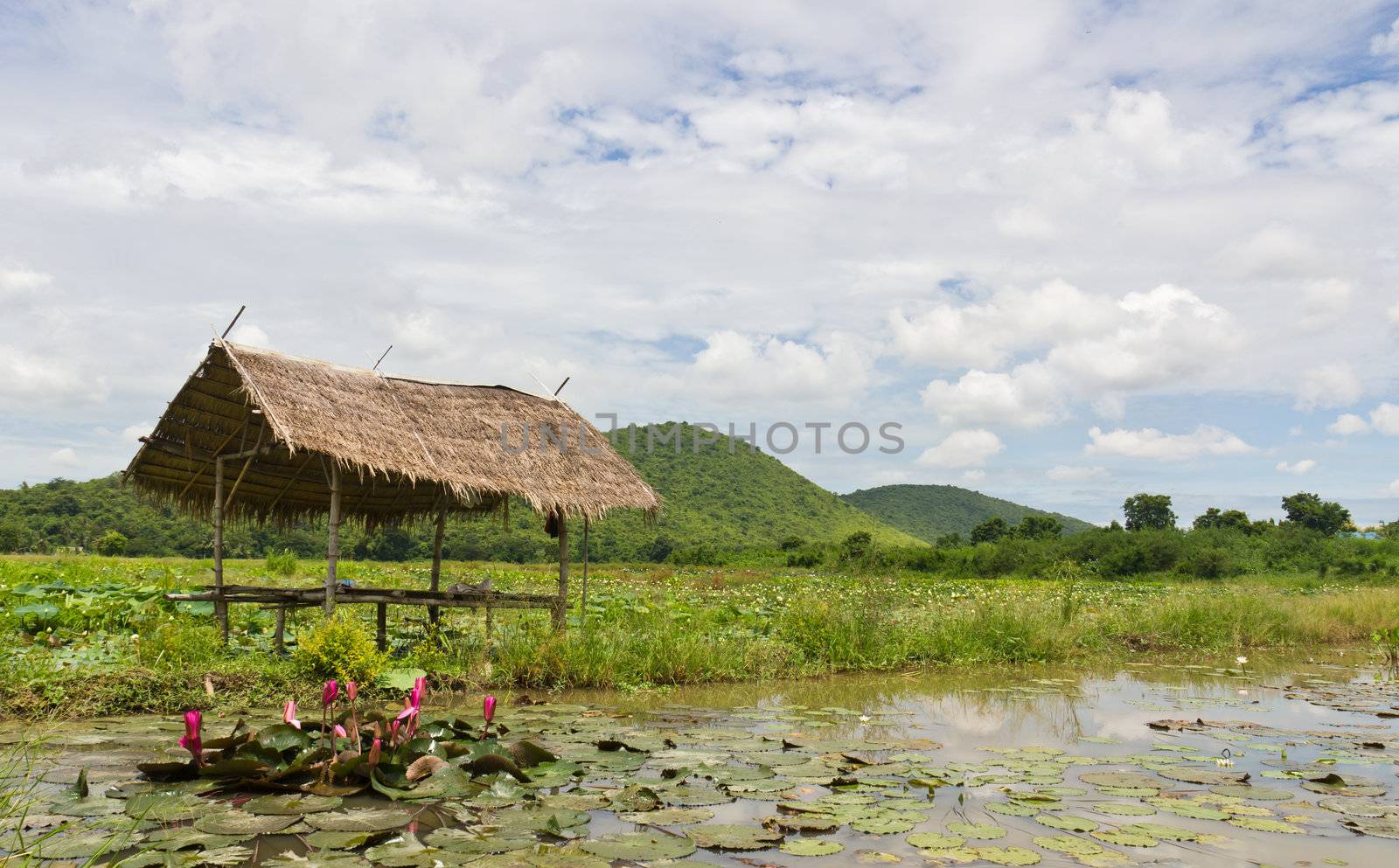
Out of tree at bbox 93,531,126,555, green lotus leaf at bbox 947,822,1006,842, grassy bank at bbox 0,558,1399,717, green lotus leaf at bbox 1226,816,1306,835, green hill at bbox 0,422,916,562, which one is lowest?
green lotus leaf at bbox 947,822,1006,842

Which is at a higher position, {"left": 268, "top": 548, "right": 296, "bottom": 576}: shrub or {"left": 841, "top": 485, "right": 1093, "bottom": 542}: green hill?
{"left": 841, "top": 485, "right": 1093, "bottom": 542}: green hill

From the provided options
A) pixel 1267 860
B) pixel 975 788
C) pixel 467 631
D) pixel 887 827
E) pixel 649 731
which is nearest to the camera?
pixel 1267 860

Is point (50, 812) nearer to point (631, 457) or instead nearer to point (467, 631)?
point (467, 631)

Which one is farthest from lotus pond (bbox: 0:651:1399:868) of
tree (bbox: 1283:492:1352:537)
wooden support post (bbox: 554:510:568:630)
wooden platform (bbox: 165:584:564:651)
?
tree (bbox: 1283:492:1352:537)

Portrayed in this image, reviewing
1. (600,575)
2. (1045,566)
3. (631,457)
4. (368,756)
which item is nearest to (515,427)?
(368,756)

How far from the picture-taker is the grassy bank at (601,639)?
23.2 ft

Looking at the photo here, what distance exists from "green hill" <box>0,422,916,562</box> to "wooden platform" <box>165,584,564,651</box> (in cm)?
165

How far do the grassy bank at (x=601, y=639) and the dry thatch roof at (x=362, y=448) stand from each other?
3.97 feet

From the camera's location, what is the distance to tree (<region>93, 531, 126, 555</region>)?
24.3 meters

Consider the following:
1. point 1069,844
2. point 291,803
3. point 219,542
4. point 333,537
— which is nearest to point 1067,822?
point 1069,844

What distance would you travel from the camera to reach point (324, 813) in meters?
4.00

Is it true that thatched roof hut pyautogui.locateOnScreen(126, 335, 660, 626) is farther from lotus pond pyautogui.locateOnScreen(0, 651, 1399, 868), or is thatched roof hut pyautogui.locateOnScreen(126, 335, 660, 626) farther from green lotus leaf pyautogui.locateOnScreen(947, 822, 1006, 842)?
green lotus leaf pyautogui.locateOnScreen(947, 822, 1006, 842)

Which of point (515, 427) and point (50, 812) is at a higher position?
point (515, 427)

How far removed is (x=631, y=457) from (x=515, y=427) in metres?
30.5
